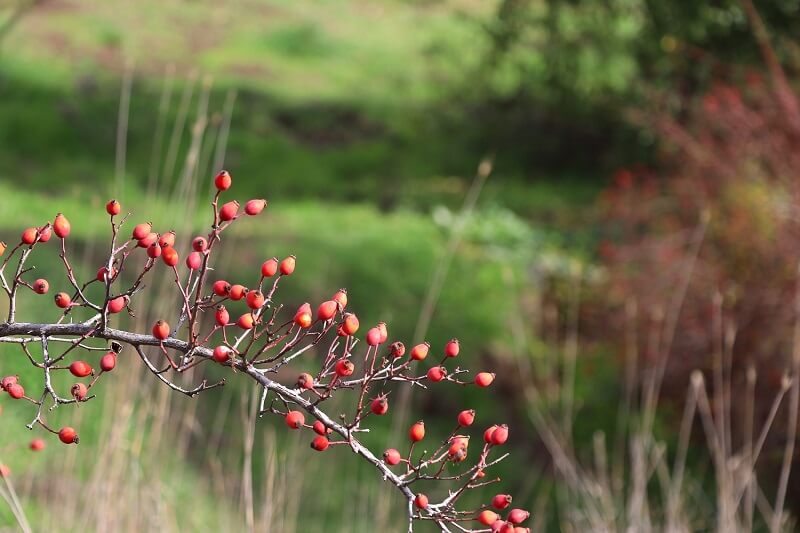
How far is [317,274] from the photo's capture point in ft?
22.1

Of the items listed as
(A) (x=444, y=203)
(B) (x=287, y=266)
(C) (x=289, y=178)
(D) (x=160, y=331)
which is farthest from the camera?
(C) (x=289, y=178)

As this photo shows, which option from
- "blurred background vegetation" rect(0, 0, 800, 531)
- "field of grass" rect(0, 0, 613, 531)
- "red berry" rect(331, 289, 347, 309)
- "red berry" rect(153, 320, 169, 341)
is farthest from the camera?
"field of grass" rect(0, 0, 613, 531)

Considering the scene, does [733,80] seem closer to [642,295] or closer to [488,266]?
[488,266]

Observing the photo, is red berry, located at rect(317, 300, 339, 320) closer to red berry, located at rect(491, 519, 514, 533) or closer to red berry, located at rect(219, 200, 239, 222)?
red berry, located at rect(219, 200, 239, 222)

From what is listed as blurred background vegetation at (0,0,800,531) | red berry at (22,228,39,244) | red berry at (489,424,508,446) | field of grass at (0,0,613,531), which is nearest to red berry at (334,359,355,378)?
red berry at (489,424,508,446)

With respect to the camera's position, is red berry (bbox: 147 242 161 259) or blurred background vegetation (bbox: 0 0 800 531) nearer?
red berry (bbox: 147 242 161 259)

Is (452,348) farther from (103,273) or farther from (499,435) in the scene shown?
(103,273)

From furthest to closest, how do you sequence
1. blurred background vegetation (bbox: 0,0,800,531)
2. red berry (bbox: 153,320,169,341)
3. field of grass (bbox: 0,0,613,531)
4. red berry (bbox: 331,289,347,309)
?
field of grass (bbox: 0,0,613,531) < blurred background vegetation (bbox: 0,0,800,531) < red berry (bbox: 331,289,347,309) < red berry (bbox: 153,320,169,341)

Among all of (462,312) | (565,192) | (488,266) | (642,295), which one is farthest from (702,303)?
(565,192)

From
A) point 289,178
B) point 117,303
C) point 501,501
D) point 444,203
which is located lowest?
point 289,178

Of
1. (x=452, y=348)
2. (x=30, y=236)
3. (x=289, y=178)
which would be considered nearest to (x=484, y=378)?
(x=452, y=348)

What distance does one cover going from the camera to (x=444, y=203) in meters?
9.82

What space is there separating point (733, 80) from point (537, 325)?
3343 millimetres

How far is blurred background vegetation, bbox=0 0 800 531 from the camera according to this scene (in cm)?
324
